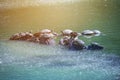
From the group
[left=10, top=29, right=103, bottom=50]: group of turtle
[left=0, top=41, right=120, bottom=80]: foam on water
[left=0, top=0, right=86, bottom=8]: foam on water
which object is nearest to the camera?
[left=0, top=41, right=120, bottom=80]: foam on water

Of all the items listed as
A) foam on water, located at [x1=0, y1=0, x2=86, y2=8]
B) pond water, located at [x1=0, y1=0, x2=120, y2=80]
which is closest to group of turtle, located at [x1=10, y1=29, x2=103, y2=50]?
pond water, located at [x1=0, y1=0, x2=120, y2=80]

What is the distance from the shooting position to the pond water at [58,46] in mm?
3930

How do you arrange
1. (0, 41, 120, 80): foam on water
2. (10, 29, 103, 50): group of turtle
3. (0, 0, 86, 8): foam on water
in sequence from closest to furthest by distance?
(0, 41, 120, 80): foam on water < (10, 29, 103, 50): group of turtle < (0, 0, 86, 8): foam on water

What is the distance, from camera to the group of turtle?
4.06 m

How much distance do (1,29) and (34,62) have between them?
19.7 inches

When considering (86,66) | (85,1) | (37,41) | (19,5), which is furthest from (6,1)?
(86,66)

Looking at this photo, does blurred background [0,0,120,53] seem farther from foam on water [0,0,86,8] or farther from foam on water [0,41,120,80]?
foam on water [0,41,120,80]

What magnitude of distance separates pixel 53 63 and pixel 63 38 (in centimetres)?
26

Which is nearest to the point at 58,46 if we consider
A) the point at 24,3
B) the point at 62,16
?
the point at 62,16

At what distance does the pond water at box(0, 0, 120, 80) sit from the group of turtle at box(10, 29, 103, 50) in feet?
0.13

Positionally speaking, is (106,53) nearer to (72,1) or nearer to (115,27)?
(115,27)

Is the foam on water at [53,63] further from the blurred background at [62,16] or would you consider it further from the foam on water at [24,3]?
the foam on water at [24,3]

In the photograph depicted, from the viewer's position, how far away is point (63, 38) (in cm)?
409

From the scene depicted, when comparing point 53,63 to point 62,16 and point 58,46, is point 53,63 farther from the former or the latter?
point 62,16
